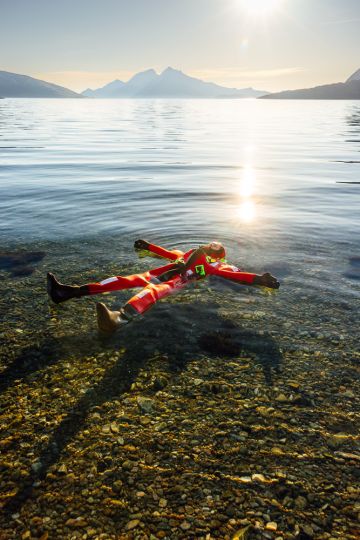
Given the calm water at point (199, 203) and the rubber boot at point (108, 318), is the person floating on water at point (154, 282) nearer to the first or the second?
the rubber boot at point (108, 318)

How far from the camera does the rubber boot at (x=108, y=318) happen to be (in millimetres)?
7477

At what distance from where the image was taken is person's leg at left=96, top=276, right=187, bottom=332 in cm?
751

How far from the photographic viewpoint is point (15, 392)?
652 cm

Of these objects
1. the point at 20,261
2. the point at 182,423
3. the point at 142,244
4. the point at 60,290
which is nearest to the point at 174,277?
the point at 142,244

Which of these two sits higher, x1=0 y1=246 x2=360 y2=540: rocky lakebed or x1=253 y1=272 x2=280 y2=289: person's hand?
x1=253 y1=272 x2=280 y2=289: person's hand

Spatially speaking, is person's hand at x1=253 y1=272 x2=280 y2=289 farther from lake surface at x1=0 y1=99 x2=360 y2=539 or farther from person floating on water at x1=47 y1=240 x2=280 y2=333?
lake surface at x1=0 y1=99 x2=360 y2=539

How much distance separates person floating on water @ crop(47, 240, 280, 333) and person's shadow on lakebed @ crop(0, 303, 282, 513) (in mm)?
539

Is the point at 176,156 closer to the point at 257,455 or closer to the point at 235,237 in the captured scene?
the point at 235,237

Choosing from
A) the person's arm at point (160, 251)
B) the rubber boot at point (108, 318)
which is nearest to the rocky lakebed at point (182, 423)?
the rubber boot at point (108, 318)

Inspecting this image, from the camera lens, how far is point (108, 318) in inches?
295

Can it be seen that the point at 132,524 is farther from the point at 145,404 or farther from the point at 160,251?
the point at 160,251

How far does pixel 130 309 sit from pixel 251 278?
10.8 ft

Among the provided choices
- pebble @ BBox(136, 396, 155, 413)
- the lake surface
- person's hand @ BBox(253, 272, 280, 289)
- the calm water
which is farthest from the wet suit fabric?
pebble @ BBox(136, 396, 155, 413)

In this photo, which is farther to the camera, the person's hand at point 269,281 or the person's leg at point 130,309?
the person's hand at point 269,281
